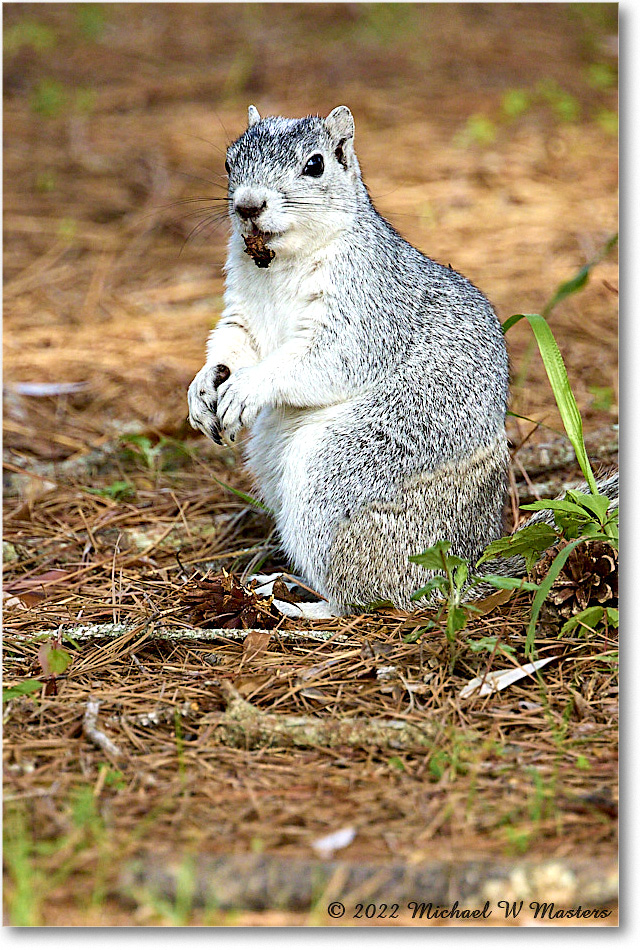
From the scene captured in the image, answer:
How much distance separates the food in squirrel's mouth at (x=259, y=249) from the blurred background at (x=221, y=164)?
3.30 ft

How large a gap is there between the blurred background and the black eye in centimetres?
108

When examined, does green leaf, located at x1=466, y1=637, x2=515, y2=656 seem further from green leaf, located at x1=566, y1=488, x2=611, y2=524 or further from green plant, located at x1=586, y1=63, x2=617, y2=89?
green plant, located at x1=586, y1=63, x2=617, y2=89

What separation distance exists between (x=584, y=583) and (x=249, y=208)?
4.76 feet

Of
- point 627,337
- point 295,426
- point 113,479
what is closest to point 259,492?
point 295,426

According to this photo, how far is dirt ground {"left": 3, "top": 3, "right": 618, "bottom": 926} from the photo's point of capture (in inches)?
79.9

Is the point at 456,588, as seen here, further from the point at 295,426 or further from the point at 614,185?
the point at 614,185

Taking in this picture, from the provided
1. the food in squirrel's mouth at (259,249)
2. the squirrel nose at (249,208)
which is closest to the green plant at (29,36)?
the food in squirrel's mouth at (259,249)

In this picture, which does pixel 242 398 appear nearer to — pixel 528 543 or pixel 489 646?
pixel 528 543

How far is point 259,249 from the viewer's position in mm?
3039

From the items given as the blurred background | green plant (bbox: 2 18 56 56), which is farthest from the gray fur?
green plant (bbox: 2 18 56 56)

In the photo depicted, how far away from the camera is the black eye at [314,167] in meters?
2.99

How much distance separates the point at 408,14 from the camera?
795 centimetres

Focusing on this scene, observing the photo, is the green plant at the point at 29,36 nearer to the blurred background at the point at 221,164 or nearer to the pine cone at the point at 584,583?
the blurred background at the point at 221,164

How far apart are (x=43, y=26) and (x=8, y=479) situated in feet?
18.3
